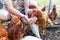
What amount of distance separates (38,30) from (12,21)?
0.24 meters

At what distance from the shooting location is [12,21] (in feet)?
4.88

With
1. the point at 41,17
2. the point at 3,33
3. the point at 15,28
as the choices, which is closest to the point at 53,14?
the point at 41,17

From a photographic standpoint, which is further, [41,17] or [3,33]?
[41,17]

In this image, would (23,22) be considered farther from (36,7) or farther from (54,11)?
(54,11)

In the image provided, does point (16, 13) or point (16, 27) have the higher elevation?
point (16, 13)

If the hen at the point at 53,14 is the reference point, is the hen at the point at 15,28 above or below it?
below

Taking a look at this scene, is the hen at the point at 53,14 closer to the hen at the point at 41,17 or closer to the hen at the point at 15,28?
the hen at the point at 41,17

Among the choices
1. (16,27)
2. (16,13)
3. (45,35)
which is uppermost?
(16,13)

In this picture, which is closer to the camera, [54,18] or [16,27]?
[16,27]

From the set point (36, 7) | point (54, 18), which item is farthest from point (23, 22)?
point (54, 18)

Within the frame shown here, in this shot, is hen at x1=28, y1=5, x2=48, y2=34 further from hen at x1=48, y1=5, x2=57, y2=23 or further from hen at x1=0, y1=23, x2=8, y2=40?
hen at x1=0, y1=23, x2=8, y2=40

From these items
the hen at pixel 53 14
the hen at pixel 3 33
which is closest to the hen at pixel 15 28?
the hen at pixel 3 33

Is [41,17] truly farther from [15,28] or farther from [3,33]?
[3,33]

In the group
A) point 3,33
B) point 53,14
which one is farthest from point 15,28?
point 53,14
